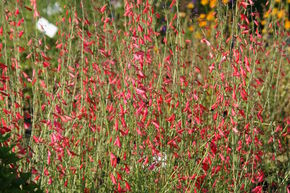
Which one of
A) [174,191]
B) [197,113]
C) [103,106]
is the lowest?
[174,191]

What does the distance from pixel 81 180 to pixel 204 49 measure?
381cm

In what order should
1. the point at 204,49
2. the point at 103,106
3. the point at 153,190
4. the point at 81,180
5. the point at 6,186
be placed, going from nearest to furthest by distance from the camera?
1. the point at 6,186
2. the point at 103,106
3. the point at 81,180
4. the point at 153,190
5. the point at 204,49

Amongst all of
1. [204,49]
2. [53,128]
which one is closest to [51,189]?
[53,128]

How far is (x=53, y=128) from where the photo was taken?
2643mm

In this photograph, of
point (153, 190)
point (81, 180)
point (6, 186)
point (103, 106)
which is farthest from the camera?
point (153, 190)

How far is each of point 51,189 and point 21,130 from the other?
0.45 meters

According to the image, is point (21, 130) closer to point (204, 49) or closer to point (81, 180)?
point (81, 180)

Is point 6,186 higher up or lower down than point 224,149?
higher up

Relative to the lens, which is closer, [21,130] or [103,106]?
[103,106]

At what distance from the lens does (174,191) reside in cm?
293

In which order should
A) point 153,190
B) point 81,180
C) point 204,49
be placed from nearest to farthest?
point 81,180, point 153,190, point 204,49

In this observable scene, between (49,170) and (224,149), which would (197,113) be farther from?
(49,170)

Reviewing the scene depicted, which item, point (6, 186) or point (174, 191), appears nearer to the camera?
point (6, 186)

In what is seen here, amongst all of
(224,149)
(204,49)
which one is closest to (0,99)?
(224,149)
